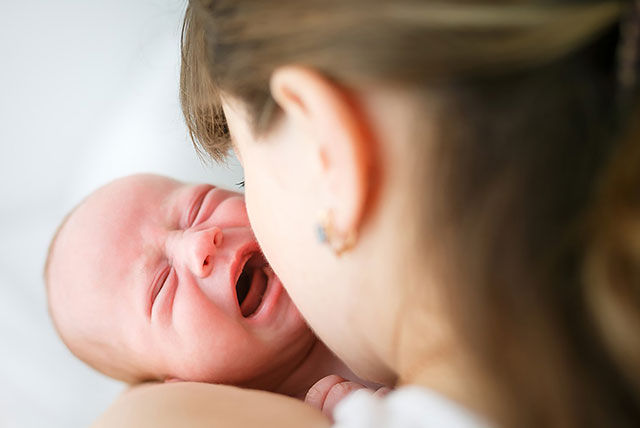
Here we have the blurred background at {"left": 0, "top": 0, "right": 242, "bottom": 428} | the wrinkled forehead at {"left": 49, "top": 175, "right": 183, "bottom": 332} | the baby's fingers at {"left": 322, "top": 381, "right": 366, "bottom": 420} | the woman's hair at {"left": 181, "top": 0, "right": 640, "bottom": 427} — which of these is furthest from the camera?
the blurred background at {"left": 0, "top": 0, "right": 242, "bottom": 428}

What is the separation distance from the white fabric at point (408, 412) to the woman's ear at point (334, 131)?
171 mm

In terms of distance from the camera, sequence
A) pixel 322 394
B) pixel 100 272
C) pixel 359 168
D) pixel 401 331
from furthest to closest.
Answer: pixel 100 272 → pixel 322 394 → pixel 401 331 → pixel 359 168

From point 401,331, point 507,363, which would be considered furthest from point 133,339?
point 507,363

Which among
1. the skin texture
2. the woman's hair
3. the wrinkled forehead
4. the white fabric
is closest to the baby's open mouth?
the wrinkled forehead

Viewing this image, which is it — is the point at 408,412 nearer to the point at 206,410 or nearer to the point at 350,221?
the point at 350,221

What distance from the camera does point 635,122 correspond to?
532 mm

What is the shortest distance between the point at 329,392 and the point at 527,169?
2.06 feet

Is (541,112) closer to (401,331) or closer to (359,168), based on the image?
→ (359,168)

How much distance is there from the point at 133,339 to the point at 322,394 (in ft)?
1.09

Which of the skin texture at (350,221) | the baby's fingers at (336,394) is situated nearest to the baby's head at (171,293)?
the baby's fingers at (336,394)

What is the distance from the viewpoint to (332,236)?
710 mm

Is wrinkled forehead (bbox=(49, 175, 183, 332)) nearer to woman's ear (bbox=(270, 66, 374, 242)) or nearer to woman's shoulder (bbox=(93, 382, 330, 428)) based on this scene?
woman's shoulder (bbox=(93, 382, 330, 428))

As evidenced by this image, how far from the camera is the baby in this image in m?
1.13

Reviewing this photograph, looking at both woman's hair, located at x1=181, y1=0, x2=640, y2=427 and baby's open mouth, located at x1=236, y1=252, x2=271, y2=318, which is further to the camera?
baby's open mouth, located at x1=236, y1=252, x2=271, y2=318
